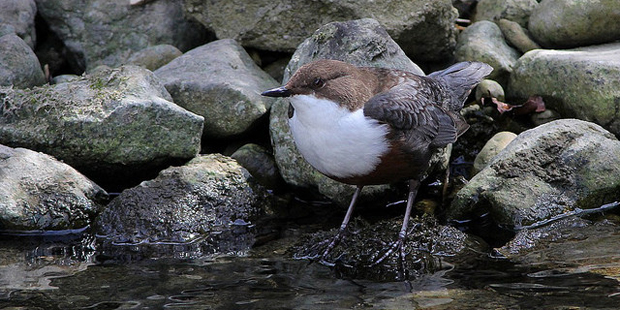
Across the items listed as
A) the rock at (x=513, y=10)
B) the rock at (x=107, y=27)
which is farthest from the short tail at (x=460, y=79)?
the rock at (x=107, y=27)

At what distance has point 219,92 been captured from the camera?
5.84m

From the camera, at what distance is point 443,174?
19.0 feet

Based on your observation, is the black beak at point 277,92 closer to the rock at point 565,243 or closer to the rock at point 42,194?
the rock at point 565,243

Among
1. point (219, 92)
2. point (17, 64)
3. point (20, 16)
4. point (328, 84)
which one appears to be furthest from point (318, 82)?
point (20, 16)

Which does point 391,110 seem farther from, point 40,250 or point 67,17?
point 67,17

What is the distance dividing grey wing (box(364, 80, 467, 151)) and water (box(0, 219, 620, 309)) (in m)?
0.80

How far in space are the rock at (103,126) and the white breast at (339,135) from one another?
1.47m

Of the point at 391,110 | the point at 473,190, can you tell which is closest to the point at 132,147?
the point at 391,110

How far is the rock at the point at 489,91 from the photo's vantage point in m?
6.41

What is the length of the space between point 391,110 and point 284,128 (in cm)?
142

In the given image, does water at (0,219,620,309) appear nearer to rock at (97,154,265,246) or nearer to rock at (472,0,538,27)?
rock at (97,154,265,246)

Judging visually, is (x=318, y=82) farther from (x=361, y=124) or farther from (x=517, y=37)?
(x=517, y=37)

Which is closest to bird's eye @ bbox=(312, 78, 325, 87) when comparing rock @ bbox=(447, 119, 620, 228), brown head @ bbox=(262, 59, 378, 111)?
brown head @ bbox=(262, 59, 378, 111)

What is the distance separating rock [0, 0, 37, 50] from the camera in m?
6.73
